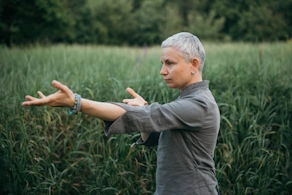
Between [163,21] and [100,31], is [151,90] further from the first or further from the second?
[163,21]

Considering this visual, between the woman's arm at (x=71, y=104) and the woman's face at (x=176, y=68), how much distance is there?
0.35 meters

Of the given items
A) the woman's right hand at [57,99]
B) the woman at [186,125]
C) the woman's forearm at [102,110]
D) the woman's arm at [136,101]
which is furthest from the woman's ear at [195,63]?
the woman's right hand at [57,99]

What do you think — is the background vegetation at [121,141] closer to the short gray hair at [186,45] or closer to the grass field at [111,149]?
the grass field at [111,149]

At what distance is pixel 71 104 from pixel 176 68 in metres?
0.56

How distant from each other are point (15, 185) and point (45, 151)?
1.39ft

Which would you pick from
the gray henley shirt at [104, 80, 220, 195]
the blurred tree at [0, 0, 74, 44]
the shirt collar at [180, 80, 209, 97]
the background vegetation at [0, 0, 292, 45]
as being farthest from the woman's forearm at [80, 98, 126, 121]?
the background vegetation at [0, 0, 292, 45]

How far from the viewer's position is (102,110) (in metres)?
1.46

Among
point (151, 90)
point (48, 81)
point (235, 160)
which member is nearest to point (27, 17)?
point (48, 81)

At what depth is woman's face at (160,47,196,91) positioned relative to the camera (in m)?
1.67

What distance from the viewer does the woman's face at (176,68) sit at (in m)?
1.67

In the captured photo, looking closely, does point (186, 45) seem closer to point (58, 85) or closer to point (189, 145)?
point (189, 145)

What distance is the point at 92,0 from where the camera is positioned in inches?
1120

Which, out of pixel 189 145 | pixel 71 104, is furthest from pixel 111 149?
pixel 71 104

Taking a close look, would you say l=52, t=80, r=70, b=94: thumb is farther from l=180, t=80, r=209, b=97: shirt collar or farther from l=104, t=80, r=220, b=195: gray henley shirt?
l=180, t=80, r=209, b=97: shirt collar
